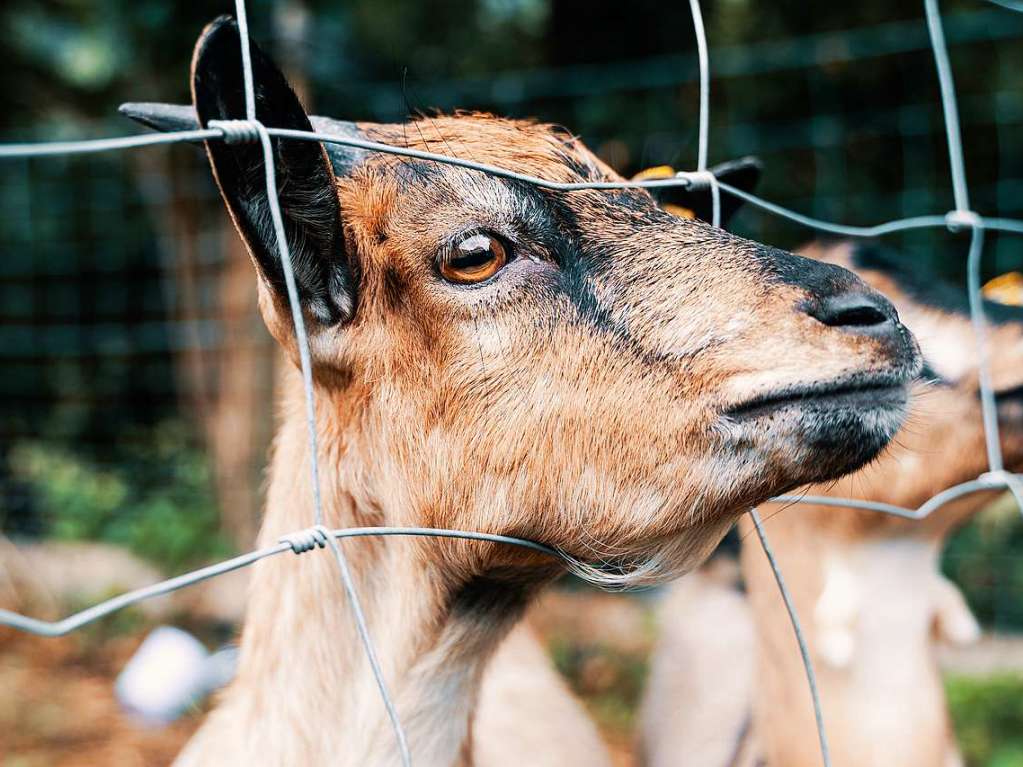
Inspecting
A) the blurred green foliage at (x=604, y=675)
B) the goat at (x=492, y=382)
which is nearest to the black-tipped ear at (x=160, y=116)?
the goat at (x=492, y=382)

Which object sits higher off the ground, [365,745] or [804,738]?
[365,745]

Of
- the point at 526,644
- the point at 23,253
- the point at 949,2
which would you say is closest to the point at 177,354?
the point at 23,253

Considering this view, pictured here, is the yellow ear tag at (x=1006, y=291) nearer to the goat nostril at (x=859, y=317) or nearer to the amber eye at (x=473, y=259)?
the goat nostril at (x=859, y=317)

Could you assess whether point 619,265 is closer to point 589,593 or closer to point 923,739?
point 923,739

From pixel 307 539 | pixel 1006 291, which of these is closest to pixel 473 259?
pixel 307 539

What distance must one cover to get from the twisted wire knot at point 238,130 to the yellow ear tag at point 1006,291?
175cm

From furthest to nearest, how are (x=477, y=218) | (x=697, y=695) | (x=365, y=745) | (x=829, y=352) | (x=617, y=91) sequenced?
1. (x=617, y=91)
2. (x=697, y=695)
3. (x=365, y=745)
4. (x=477, y=218)
5. (x=829, y=352)

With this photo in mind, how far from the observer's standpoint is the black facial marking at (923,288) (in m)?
2.29

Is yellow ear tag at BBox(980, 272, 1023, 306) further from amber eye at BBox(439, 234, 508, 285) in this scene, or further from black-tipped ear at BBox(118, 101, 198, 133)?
black-tipped ear at BBox(118, 101, 198, 133)

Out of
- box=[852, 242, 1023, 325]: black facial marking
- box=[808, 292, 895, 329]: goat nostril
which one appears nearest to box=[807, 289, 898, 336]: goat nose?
box=[808, 292, 895, 329]: goat nostril

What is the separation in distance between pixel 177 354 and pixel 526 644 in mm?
3825

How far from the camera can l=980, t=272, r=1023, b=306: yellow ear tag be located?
2.46 m

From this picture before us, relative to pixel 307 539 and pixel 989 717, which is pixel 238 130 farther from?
pixel 989 717

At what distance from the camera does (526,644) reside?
304cm
